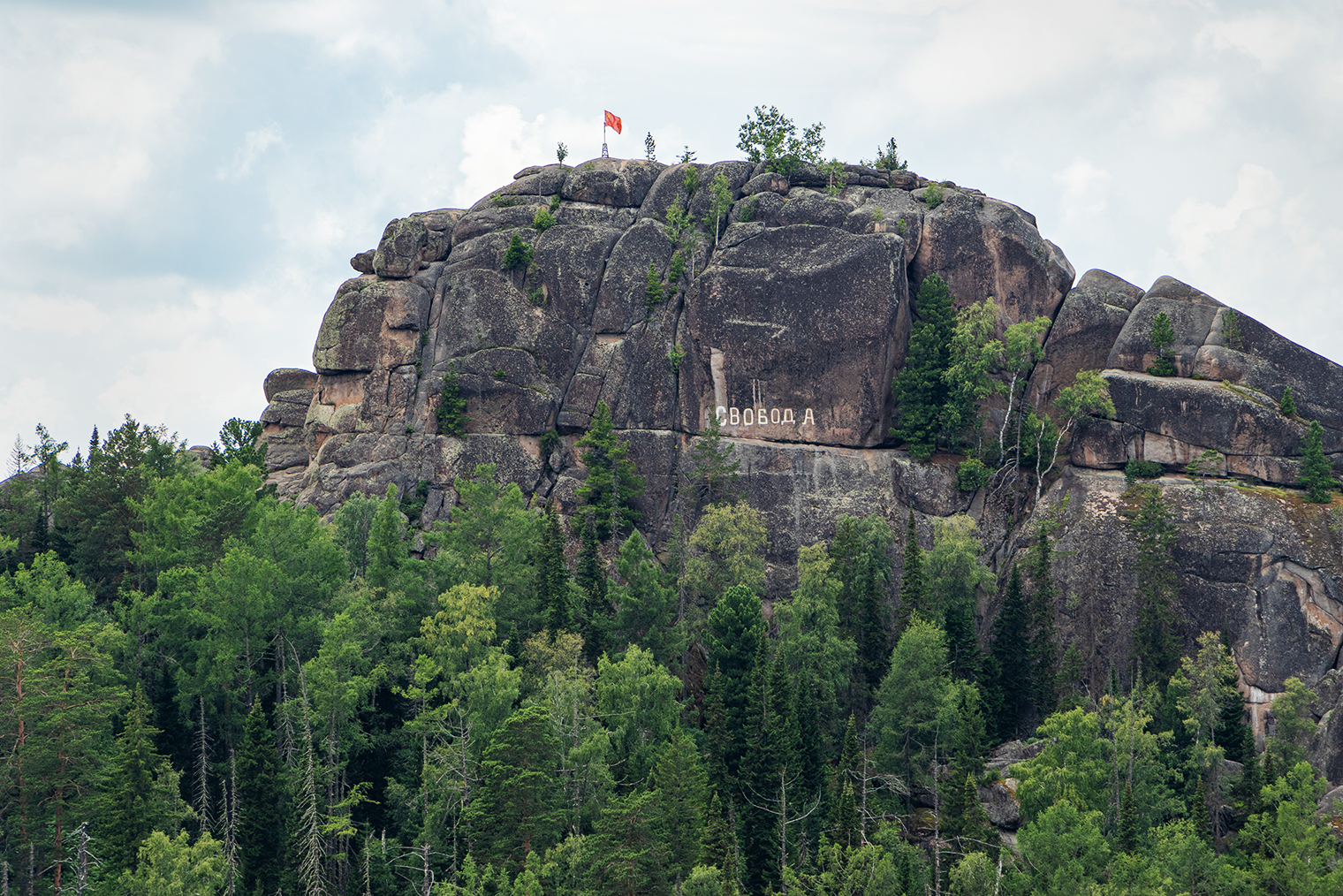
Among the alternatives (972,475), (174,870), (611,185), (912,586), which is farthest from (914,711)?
(611,185)

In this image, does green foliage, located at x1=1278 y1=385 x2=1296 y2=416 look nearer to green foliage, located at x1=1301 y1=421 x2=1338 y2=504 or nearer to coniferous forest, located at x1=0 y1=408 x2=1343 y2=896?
green foliage, located at x1=1301 y1=421 x2=1338 y2=504

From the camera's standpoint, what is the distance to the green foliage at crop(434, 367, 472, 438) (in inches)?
3797

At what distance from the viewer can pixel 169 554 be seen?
83.1 m

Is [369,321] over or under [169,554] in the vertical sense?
over

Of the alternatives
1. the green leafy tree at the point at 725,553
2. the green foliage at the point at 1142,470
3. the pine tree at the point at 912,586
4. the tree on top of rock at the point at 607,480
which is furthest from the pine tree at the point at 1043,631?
the tree on top of rock at the point at 607,480

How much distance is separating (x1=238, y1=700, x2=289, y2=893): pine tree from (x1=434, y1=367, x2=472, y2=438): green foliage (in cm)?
2989

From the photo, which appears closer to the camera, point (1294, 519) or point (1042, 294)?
point (1294, 519)

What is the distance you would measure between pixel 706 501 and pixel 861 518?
32.5ft

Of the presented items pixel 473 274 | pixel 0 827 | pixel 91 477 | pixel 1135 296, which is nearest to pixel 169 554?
pixel 91 477

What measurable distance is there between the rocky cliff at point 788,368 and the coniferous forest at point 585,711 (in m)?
2.80

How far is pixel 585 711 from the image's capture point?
239 feet

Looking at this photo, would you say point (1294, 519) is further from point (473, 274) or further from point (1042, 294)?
point (473, 274)

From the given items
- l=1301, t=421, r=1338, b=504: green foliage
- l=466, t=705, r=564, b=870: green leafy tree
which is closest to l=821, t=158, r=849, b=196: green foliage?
l=1301, t=421, r=1338, b=504: green foliage

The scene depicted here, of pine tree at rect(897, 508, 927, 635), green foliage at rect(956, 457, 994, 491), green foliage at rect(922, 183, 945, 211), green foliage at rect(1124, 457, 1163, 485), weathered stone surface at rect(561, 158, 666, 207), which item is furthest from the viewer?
weathered stone surface at rect(561, 158, 666, 207)
